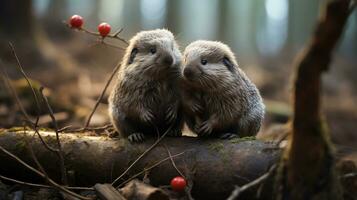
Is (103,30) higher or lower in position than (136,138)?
higher

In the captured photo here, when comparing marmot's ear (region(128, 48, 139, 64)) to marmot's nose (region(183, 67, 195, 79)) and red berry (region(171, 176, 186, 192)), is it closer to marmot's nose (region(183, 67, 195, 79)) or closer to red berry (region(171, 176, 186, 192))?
marmot's nose (region(183, 67, 195, 79))

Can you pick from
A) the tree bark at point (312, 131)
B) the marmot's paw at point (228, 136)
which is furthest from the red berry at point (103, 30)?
the tree bark at point (312, 131)

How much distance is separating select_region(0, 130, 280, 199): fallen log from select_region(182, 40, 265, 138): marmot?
0.31 metres

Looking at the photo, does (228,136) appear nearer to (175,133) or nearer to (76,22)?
(175,133)

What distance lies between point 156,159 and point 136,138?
0.43m

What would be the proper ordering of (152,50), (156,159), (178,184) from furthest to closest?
1. (152,50)
2. (156,159)
3. (178,184)

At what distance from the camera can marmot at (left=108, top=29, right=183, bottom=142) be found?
226 inches

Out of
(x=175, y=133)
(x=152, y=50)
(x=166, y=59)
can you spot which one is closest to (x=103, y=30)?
(x=152, y=50)

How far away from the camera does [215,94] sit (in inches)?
223

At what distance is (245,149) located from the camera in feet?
16.7

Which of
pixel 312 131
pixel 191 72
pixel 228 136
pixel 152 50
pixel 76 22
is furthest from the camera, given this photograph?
pixel 76 22

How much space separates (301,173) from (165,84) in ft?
6.83

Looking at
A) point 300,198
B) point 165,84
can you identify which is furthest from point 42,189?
point 300,198

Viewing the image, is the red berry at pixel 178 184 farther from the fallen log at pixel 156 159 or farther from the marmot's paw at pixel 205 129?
the marmot's paw at pixel 205 129
